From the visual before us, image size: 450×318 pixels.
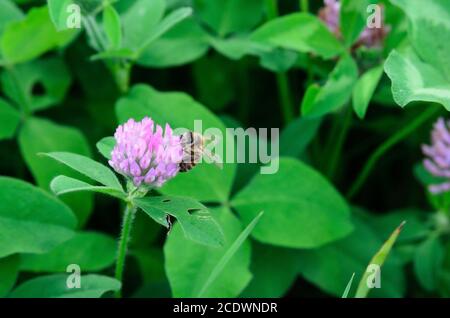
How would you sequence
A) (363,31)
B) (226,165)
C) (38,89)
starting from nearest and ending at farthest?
1. (226,165)
2. (363,31)
3. (38,89)

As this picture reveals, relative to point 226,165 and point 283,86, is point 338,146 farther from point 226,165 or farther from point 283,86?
point 226,165

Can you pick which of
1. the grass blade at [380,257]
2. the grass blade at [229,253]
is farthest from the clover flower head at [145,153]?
the grass blade at [380,257]

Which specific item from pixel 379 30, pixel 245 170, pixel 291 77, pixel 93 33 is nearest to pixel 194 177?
pixel 245 170

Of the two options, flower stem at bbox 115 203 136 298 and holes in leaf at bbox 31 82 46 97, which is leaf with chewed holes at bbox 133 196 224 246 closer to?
flower stem at bbox 115 203 136 298

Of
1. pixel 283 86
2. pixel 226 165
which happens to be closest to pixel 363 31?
pixel 283 86

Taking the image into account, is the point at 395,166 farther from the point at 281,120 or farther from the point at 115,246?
the point at 115,246

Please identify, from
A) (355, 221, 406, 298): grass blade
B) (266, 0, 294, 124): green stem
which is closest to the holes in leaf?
(266, 0, 294, 124): green stem
